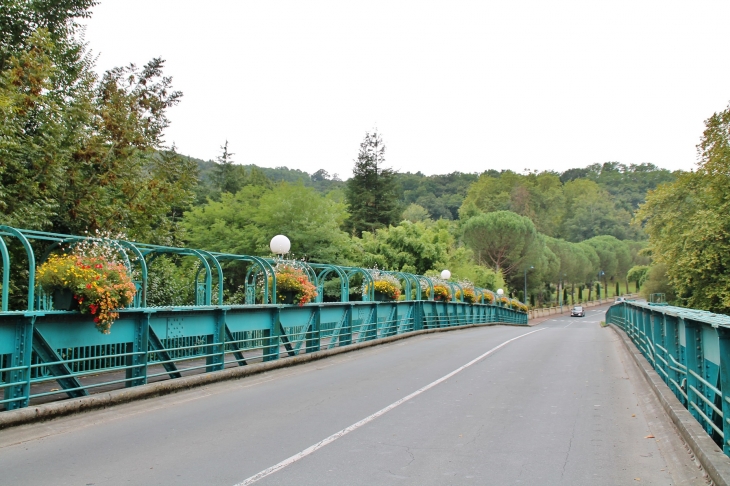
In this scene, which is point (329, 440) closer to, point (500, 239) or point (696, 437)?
point (696, 437)

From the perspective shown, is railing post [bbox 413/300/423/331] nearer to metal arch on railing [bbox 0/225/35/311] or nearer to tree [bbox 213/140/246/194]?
metal arch on railing [bbox 0/225/35/311]

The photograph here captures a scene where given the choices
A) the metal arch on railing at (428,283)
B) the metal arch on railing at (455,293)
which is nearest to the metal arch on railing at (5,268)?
the metal arch on railing at (428,283)

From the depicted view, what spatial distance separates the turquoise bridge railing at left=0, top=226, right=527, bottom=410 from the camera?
832 cm

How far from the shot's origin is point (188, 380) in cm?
1131

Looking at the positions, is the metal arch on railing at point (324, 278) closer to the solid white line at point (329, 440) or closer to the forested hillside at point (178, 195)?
the forested hillside at point (178, 195)

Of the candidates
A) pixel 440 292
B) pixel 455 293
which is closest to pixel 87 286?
pixel 440 292

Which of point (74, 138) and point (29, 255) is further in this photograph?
point (74, 138)

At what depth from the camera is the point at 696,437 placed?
22.2 feet

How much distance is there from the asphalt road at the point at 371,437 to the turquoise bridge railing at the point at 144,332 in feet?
2.41

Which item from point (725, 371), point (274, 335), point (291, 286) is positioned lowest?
point (274, 335)

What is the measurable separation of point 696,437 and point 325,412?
15.8 feet

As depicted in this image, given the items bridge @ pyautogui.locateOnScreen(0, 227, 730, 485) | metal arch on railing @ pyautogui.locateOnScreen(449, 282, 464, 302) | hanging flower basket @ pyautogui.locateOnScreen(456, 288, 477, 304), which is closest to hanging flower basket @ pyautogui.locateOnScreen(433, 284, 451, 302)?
metal arch on railing @ pyautogui.locateOnScreen(449, 282, 464, 302)

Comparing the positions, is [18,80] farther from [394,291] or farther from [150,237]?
[394,291]

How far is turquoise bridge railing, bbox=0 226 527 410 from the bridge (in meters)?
0.04
